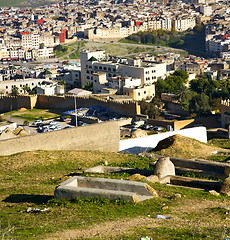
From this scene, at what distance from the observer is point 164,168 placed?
30.3 feet

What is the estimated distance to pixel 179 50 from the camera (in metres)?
69.4

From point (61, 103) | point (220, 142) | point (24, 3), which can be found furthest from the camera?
point (24, 3)

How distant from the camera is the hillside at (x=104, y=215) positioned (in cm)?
599

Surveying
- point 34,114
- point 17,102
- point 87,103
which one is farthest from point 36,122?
point 17,102

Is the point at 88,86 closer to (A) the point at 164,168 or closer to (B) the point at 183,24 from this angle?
(A) the point at 164,168

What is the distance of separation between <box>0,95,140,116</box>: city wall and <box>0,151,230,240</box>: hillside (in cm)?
1719

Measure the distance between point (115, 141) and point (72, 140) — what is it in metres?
1.49

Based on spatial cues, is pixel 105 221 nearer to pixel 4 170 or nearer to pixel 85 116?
→ pixel 4 170

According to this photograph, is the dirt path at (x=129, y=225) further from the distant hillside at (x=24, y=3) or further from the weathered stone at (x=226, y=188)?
the distant hillside at (x=24, y=3)

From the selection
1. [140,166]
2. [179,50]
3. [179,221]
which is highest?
[179,221]

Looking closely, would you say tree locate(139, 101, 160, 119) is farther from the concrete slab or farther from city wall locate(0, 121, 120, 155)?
the concrete slab

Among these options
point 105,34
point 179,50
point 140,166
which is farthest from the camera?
point 105,34

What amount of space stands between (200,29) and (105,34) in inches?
547

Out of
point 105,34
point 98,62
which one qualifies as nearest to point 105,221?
point 98,62
